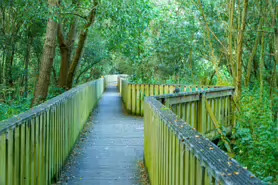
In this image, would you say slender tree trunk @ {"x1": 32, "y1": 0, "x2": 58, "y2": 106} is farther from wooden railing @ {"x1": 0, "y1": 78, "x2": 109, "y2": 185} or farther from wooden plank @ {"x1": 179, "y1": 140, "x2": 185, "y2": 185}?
wooden plank @ {"x1": 179, "y1": 140, "x2": 185, "y2": 185}

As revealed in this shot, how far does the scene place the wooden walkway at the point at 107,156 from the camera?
595 centimetres

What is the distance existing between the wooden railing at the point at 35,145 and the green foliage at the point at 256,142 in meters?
2.93

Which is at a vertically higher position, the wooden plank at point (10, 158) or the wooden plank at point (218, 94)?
the wooden plank at point (218, 94)

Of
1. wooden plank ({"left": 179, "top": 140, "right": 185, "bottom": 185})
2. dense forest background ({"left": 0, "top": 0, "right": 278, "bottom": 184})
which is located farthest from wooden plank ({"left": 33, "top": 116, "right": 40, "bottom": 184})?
dense forest background ({"left": 0, "top": 0, "right": 278, "bottom": 184})

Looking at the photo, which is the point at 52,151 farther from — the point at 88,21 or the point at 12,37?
the point at 12,37

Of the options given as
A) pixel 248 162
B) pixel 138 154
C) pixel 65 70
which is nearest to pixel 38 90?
pixel 138 154

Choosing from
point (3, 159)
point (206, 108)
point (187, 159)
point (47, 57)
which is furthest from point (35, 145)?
point (47, 57)

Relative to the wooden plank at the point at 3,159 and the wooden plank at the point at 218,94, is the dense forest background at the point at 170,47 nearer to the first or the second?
the wooden plank at the point at 218,94

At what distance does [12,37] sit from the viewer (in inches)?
665

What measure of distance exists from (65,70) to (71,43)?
137 centimetres

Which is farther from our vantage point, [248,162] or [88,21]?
[88,21]

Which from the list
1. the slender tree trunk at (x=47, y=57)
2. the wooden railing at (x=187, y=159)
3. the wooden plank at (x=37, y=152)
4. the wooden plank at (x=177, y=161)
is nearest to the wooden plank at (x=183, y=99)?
the wooden railing at (x=187, y=159)

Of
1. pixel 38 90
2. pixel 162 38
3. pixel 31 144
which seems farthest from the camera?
pixel 162 38

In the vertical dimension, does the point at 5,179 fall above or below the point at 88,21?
below
